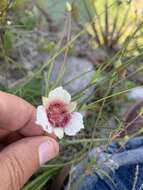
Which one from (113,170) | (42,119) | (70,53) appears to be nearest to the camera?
(42,119)

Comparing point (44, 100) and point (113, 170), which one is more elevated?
point (44, 100)

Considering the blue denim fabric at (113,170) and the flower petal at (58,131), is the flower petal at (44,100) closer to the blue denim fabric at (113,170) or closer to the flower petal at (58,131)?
the flower petal at (58,131)

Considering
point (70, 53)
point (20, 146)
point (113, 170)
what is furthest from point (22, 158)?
point (70, 53)

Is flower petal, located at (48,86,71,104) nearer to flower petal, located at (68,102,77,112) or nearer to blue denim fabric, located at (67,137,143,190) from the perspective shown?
flower petal, located at (68,102,77,112)

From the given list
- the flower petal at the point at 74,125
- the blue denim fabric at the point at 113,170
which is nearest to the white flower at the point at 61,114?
the flower petal at the point at 74,125

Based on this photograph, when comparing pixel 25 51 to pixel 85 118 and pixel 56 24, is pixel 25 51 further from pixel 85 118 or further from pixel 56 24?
pixel 85 118

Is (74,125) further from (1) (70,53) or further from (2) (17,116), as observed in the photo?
(1) (70,53)
